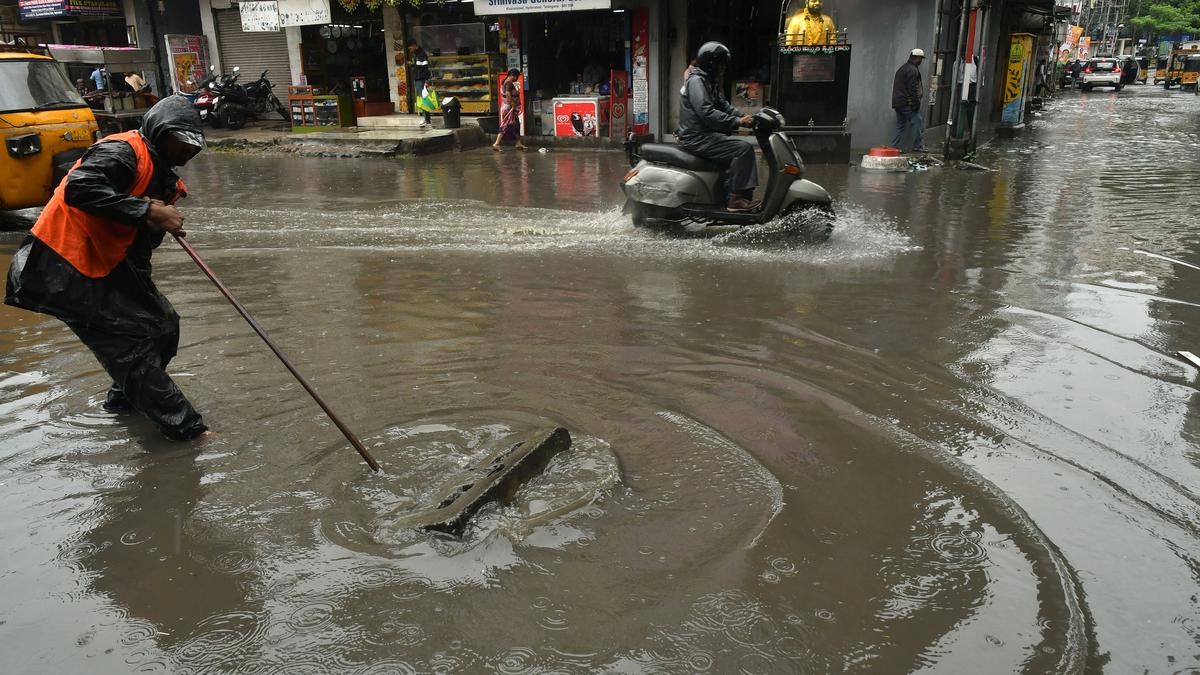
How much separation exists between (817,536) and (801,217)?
5202 mm

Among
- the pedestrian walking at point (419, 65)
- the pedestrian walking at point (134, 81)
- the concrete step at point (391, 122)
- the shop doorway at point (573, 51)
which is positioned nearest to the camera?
the shop doorway at point (573, 51)

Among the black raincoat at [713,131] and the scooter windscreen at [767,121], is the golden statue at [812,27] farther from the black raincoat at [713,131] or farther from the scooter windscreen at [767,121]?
the scooter windscreen at [767,121]

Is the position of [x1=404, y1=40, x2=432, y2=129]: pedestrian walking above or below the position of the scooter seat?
above

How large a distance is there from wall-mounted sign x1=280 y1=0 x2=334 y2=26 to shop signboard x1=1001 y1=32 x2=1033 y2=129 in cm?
1535

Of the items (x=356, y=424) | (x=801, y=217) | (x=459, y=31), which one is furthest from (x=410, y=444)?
(x=459, y=31)

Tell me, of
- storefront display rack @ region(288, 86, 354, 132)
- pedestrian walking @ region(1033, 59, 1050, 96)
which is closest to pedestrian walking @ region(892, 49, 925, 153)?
storefront display rack @ region(288, 86, 354, 132)

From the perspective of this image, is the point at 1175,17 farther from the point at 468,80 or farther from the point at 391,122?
the point at 391,122

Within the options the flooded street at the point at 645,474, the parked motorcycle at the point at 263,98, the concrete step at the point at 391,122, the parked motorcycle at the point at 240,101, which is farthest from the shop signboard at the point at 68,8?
the flooded street at the point at 645,474

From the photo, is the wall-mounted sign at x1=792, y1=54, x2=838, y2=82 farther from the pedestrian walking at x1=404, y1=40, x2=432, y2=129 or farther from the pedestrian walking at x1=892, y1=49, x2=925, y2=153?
the pedestrian walking at x1=404, y1=40, x2=432, y2=129

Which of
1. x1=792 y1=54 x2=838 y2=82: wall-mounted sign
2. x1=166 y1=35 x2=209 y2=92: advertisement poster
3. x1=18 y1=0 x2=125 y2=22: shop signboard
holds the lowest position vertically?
x1=792 y1=54 x2=838 y2=82: wall-mounted sign

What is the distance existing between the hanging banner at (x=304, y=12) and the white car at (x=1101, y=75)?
4010 centimetres

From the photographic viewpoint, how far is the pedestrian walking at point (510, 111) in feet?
55.1

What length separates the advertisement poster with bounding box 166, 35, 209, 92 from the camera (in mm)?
21234

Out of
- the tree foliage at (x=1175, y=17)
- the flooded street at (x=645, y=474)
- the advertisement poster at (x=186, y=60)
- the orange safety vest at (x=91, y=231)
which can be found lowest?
the flooded street at (x=645, y=474)
